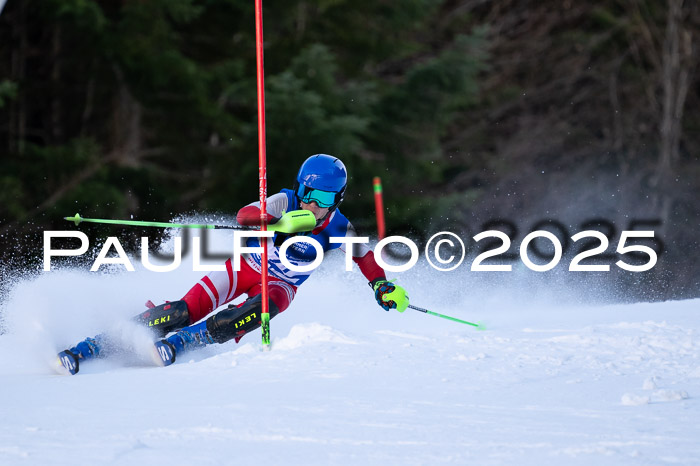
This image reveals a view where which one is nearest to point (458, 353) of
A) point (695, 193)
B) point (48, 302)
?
point (48, 302)

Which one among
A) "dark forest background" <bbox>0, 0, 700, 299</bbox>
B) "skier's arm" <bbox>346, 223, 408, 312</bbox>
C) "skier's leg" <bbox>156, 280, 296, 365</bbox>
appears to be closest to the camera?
"skier's leg" <bbox>156, 280, 296, 365</bbox>

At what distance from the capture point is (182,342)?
17.8 feet

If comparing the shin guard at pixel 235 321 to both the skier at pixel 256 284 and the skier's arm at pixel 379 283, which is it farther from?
the skier's arm at pixel 379 283

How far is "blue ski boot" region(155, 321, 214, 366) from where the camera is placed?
17.4 feet

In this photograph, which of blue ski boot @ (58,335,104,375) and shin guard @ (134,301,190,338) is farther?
shin guard @ (134,301,190,338)

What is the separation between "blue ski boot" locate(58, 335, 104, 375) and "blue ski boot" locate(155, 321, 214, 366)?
14.0 inches

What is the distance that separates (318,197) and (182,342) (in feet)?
3.74

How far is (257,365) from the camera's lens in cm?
495

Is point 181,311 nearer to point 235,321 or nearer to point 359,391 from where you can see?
point 235,321

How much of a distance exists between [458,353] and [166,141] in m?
13.4

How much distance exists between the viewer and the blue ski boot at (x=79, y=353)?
204 inches

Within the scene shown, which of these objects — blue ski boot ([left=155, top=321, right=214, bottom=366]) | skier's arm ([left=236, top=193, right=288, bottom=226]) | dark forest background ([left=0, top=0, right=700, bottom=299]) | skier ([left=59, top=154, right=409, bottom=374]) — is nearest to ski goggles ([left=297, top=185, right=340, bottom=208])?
skier ([left=59, top=154, right=409, bottom=374])

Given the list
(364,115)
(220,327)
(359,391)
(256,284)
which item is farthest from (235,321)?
(364,115)

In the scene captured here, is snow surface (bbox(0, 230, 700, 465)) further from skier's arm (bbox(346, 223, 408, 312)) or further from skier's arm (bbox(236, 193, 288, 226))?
skier's arm (bbox(236, 193, 288, 226))
